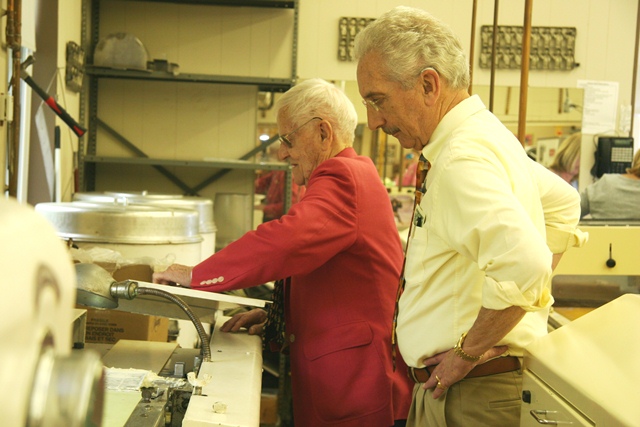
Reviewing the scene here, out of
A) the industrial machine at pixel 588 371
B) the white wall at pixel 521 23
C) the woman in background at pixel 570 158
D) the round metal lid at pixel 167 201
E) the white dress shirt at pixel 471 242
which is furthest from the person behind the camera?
the woman in background at pixel 570 158

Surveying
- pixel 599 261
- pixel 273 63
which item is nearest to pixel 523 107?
pixel 599 261

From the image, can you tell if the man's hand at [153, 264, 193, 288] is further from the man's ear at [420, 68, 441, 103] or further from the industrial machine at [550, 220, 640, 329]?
the industrial machine at [550, 220, 640, 329]

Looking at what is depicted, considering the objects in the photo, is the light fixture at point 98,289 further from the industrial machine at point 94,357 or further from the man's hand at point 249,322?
the man's hand at point 249,322

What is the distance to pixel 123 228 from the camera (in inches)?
94.0

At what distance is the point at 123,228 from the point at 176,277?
2.55 feet

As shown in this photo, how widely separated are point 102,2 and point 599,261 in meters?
3.16

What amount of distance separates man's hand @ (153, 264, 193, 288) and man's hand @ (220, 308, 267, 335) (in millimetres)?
176

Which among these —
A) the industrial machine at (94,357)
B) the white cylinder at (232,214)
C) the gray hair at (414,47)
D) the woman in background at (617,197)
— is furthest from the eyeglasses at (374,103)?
the white cylinder at (232,214)

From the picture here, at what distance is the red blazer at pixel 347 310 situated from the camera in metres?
1.79

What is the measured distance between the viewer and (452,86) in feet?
4.73

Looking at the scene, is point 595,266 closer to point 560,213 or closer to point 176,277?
point 560,213

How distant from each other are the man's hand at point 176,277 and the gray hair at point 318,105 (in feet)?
1.78

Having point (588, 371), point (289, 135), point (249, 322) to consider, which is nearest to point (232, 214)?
point (289, 135)

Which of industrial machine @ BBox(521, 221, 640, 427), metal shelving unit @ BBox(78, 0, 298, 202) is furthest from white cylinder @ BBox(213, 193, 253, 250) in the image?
industrial machine @ BBox(521, 221, 640, 427)
